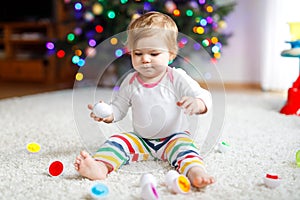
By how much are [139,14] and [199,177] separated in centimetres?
153

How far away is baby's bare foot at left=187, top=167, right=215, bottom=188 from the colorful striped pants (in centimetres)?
2

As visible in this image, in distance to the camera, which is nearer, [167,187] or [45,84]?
[167,187]

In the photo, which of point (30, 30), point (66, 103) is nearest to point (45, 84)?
point (30, 30)

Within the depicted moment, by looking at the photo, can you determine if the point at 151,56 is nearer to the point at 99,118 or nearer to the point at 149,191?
the point at 99,118

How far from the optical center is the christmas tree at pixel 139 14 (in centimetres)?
222

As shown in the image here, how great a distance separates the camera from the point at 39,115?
68.2 inches

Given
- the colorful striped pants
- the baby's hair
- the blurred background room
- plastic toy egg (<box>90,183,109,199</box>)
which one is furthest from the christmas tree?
plastic toy egg (<box>90,183,109,199</box>)

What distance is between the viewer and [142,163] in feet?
3.32

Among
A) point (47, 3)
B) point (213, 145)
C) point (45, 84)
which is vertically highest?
point (47, 3)

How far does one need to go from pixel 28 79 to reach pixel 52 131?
80.6 inches

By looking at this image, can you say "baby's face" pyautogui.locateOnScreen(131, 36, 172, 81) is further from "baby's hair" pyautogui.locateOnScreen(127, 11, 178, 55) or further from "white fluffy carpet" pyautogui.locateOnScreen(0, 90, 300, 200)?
"white fluffy carpet" pyautogui.locateOnScreen(0, 90, 300, 200)

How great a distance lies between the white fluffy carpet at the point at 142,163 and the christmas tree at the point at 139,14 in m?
0.67

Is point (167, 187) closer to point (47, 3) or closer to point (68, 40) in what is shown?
point (68, 40)

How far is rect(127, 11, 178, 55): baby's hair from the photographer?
37.8 inches
